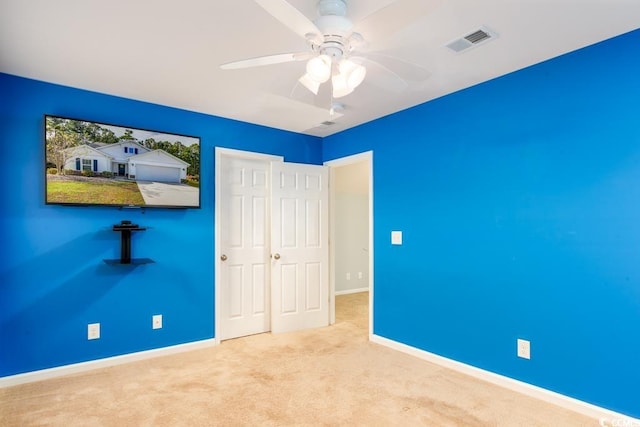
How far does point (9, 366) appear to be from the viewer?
2.70 m

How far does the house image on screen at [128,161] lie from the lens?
297 centimetres

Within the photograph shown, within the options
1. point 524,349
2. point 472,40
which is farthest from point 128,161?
point 524,349

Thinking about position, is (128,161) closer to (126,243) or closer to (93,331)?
(126,243)

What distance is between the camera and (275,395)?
2549 millimetres

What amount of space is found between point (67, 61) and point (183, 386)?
2.58m

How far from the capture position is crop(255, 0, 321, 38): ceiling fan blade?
1407 mm

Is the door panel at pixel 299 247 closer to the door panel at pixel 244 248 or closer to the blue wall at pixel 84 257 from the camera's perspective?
the door panel at pixel 244 248

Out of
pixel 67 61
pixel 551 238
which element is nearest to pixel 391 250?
pixel 551 238

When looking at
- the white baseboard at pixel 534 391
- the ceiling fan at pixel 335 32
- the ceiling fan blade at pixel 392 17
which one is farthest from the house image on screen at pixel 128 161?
the white baseboard at pixel 534 391

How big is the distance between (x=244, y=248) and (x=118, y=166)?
1523 mm

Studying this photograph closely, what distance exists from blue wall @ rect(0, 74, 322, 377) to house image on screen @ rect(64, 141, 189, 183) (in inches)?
9.4

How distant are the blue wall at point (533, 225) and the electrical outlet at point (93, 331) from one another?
2798mm

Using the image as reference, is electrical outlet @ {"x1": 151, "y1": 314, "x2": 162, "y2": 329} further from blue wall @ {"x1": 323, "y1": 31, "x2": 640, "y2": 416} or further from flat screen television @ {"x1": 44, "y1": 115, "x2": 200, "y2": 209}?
blue wall @ {"x1": 323, "y1": 31, "x2": 640, "y2": 416}

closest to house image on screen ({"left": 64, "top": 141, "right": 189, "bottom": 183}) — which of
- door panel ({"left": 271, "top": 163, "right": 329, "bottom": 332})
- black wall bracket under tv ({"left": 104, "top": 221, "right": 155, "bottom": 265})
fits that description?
black wall bracket under tv ({"left": 104, "top": 221, "right": 155, "bottom": 265})
